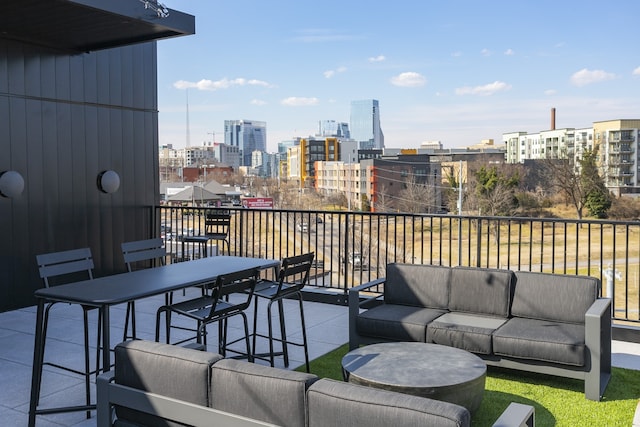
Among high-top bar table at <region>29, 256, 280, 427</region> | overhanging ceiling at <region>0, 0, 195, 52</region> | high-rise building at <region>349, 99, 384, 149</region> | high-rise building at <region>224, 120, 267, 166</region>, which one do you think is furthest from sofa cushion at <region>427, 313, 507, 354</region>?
high-rise building at <region>224, 120, 267, 166</region>

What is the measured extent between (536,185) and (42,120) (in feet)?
169

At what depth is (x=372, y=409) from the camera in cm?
196

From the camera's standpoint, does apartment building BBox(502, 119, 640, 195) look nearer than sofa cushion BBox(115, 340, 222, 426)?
No

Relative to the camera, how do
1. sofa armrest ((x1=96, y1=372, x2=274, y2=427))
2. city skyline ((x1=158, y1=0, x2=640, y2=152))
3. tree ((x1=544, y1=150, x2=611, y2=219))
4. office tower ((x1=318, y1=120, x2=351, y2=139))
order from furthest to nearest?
office tower ((x1=318, y1=120, x2=351, y2=139)), city skyline ((x1=158, y1=0, x2=640, y2=152)), tree ((x1=544, y1=150, x2=611, y2=219)), sofa armrest ((x1=96, y1=372, x2=274, y2=427))

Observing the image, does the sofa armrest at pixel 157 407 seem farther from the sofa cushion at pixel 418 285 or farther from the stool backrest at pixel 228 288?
the sofa cushion at pixel 418 285

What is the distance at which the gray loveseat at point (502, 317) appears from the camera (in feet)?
13.3

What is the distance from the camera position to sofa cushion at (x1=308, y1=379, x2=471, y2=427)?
1852mm

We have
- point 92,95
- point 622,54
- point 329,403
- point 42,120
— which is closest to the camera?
point 329,403

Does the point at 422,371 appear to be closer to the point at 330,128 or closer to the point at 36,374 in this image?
the point at 36,374

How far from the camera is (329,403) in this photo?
2.04m

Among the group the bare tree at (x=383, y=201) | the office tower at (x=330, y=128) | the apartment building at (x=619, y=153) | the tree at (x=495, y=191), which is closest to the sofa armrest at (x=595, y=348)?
the tree at (x=495, y=191)

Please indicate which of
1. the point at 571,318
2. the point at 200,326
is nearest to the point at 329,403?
the point at 200,326

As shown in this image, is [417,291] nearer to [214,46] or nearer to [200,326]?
[200,326]

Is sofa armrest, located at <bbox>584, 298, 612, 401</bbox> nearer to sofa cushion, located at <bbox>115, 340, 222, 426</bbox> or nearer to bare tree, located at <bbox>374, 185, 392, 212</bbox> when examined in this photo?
sofa cushion, located at <bbox>115, 340, 222, 426</bbox>
